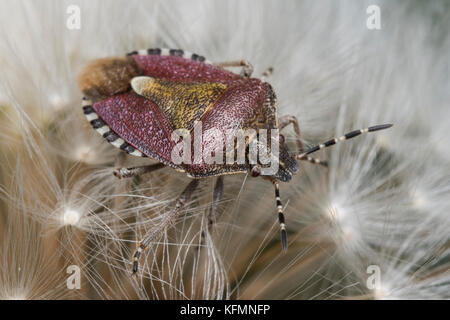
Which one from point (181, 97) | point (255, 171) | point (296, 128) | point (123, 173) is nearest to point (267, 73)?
point (296, 128)

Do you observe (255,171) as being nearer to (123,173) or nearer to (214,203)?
(214,203)

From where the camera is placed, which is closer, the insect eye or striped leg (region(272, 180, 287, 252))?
striped leg (region(272, 180, 287, 252))

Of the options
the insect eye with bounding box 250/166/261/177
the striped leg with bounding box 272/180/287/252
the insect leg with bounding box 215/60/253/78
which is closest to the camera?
the striped leg with bounding box 272/180/287/252

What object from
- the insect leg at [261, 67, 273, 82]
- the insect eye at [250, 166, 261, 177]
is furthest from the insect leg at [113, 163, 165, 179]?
the insect leg at [261, 67, 273, 82]

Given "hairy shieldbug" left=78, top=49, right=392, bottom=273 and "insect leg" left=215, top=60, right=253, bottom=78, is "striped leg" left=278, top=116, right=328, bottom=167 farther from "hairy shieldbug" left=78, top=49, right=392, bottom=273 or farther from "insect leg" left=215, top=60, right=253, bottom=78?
A: "insect leg" left=215, top=60, right=253, bottom=78
